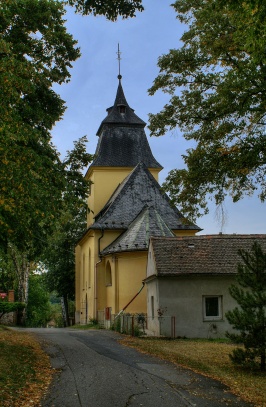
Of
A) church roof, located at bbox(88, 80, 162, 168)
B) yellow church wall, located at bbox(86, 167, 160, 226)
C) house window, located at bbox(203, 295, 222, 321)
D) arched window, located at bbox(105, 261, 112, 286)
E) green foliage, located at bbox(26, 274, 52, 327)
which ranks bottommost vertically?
green foliage, located at bbox(26, 274, 52, 327)

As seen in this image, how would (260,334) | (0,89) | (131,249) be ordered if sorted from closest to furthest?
(0,89)
(260,334)
(131,249)

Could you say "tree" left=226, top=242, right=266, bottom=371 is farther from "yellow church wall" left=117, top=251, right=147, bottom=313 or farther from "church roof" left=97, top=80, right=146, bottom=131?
"church roof" left=97, top=80, right=146, bottom=131

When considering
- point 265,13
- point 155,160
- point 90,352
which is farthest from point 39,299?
point 265,13

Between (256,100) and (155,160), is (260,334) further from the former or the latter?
(155,160)

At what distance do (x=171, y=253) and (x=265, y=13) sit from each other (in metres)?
14.9

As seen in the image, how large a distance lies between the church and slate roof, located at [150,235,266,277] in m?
1.10

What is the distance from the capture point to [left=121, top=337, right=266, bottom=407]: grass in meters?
8.99

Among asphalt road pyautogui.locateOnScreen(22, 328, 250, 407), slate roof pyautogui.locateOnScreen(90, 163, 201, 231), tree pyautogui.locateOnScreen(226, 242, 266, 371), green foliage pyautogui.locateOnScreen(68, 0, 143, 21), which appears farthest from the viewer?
slate roof pyautogui.locateOnScreen(90, 163, 201, 231)

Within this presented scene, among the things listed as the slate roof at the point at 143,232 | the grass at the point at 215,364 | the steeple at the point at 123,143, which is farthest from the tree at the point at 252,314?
the steeple at the point at 123,143

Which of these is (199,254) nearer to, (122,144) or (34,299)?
(122,144)

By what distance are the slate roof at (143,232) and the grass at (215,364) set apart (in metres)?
10.8

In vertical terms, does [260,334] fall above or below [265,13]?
below

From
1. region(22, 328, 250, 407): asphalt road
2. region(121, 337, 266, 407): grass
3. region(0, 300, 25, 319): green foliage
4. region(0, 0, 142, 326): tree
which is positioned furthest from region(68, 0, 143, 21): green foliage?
region(0, 300, 25, 319): green foliage

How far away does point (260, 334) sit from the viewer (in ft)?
36.0
